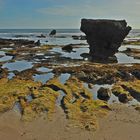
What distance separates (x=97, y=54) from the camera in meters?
68.4

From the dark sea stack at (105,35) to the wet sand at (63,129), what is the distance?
40.6 meters

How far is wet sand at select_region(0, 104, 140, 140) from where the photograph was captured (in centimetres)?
2245

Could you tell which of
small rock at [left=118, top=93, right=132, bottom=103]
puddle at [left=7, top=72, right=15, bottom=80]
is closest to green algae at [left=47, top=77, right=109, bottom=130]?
small rock at [left=118, top=93, right=132, bottom=103]

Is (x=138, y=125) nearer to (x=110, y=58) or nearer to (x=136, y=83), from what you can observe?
(x=136, y=83)

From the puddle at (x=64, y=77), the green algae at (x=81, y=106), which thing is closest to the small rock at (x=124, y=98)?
the green algae at (x=81, y=106)

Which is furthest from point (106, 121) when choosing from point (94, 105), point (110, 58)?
point (110, 58)

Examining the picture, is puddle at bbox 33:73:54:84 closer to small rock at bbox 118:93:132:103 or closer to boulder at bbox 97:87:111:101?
boulder at bbox 97:87:111:101

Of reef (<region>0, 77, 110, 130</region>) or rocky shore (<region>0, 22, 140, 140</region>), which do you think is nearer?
rocky shore (<region>0, 22, 140, 140</region>)

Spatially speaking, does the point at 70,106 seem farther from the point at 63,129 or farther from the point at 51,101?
the point at 63,129

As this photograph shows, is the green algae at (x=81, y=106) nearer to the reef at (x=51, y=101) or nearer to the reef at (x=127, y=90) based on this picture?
the reef at (x=51, y=101)

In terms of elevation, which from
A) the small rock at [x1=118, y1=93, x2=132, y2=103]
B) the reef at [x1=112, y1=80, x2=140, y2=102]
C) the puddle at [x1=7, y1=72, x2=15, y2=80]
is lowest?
the puddle at [x1=7, y1=72, x2=15, y2=80]

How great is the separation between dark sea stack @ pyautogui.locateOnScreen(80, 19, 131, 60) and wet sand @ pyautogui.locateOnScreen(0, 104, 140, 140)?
1597 inches

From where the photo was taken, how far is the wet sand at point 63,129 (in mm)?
22453

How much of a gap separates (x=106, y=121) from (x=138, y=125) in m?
2.48
